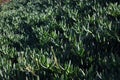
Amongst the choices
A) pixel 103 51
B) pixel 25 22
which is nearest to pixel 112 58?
pixel 103 51

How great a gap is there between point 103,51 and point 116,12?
5.82 feet

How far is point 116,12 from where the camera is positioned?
6352mm

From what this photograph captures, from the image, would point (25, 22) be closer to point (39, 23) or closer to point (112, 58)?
point (39, 23)

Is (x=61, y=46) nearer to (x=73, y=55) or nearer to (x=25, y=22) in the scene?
(x=73, y=55)

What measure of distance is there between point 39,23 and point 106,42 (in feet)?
13.4

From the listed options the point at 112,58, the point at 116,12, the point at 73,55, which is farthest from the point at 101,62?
the point at 116,12

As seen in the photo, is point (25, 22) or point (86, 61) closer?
point (86, 61)

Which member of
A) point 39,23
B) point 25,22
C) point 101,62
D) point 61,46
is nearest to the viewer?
point 101,62

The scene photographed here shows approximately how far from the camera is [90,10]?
7.92 meters

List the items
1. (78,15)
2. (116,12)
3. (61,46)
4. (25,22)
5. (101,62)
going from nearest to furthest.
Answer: (101,62)
(61,46)
(116,12)
(78,15)
(25,22)

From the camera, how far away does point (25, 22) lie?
9336mm

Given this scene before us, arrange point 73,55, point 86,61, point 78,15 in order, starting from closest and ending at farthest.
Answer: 1. point 86,61
2. point 73,55
3. point 78,15

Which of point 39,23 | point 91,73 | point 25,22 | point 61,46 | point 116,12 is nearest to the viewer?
point 91,73

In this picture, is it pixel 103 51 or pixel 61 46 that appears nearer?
pixel 103 51
